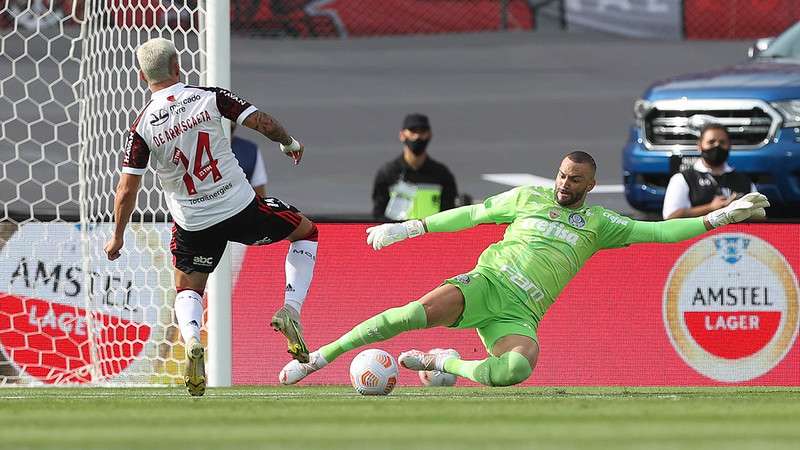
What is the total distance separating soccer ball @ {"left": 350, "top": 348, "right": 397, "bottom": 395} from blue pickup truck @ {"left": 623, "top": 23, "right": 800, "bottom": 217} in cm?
543

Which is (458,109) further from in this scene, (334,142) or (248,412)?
(248,412)

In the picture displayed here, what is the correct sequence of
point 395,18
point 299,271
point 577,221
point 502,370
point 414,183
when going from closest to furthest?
point 502,370, point 299,271, point 577,221, point 414,183, point 395,18

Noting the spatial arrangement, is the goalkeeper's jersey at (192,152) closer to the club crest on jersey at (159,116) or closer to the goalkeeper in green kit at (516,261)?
the club crest on jersey at (159,116)

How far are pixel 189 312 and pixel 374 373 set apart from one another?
1.05 m

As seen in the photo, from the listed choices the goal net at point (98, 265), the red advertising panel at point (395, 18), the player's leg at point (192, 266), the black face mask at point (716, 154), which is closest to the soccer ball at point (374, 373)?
the player's leg at point (192, 266)

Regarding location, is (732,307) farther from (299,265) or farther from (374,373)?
(299,265)

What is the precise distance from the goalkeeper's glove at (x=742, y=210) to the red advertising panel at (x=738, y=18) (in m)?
15.7

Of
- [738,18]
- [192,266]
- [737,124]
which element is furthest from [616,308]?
[738,18]

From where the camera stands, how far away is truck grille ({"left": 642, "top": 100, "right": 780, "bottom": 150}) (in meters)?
14.5

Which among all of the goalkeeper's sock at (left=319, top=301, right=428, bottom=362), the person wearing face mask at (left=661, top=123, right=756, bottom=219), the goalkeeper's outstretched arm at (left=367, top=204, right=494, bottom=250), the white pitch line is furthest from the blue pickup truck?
the goalkeeper's sock at (left=319, top=301, right=428, bottom=362)

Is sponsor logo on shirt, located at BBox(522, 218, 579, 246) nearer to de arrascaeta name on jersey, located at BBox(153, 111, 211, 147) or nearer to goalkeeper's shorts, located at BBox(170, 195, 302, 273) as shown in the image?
goalkeeper's shorts, located at BBox(170, 195, 302, 273)

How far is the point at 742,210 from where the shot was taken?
32.5ft

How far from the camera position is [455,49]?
26078mm

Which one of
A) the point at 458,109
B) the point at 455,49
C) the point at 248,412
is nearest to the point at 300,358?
the point at 248,412
